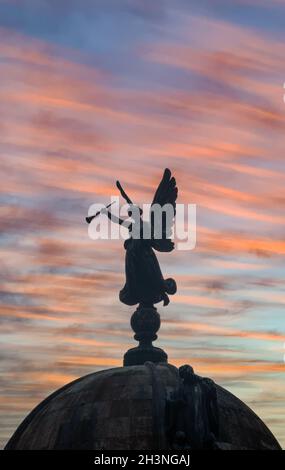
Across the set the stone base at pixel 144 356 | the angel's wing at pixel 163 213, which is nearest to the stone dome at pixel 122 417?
the stone base at pixel 144 356

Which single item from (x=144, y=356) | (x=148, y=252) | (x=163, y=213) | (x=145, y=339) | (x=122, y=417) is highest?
(x=163, y=213)

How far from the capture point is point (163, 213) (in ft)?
160

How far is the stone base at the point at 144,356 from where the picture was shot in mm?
48031

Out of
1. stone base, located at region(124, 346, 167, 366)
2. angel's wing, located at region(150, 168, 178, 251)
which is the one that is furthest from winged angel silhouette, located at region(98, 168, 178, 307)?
stone base, located at region(124, 346, 167, 366)

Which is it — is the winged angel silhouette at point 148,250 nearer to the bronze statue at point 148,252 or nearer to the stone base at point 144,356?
the bronze statue at point 148,252

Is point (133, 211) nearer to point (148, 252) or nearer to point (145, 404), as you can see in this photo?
point (148, 252)

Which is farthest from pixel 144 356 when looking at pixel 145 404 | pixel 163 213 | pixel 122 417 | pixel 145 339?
pixel 163 213

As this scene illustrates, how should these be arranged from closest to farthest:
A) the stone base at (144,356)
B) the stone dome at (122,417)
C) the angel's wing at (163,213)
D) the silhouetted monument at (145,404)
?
1. the silhouetted monument at (145,404)
2. the stone dome at (122,417)
3. the stone base at (144,356)
4. the angel's wing at (163,213)

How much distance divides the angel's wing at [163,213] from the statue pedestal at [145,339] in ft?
9.69

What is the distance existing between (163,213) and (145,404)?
A: 895 cm

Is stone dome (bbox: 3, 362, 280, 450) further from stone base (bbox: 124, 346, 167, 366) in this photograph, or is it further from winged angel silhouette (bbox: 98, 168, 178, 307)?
winged angel silhouette (bbox: 98, 168, 178, 307)

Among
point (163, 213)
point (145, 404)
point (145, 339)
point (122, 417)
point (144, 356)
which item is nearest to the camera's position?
point (122, 417)
